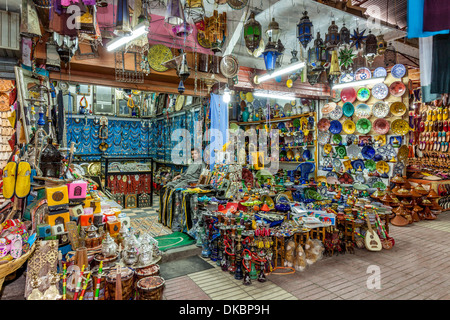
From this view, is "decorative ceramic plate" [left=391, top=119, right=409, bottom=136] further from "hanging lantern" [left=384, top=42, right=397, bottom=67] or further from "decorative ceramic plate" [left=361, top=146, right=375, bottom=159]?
"hanging lantern" [left=384, top=42, right=397, bottom=67]

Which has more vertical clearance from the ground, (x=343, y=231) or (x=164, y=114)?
(x=164, y=114)

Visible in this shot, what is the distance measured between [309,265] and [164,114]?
813 centimetres

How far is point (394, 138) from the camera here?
693cm

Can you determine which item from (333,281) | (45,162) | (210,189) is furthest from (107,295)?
(210,189)

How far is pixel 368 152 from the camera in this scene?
Result: 24.5ft

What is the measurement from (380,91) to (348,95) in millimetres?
866

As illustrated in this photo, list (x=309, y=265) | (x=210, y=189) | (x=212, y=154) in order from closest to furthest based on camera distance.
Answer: (x=309, y=265)
(x=210, y=189)
(x=212, y=154)

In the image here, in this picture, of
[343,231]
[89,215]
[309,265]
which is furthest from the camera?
[343,231]

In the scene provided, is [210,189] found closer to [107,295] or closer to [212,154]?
[212,154]

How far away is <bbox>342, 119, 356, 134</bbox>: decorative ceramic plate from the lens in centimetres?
777

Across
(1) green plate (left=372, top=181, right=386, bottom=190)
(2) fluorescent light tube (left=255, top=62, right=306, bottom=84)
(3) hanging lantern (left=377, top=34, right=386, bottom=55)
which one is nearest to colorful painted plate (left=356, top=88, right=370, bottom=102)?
(3) hanging lantern (left=377, top=34, right=386, bottom=55)

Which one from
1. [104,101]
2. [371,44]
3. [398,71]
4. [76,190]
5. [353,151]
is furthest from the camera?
[104,101]

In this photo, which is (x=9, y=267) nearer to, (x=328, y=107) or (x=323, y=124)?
(x=323, y=124)

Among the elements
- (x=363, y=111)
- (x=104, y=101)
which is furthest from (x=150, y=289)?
(x=104, y=101)
